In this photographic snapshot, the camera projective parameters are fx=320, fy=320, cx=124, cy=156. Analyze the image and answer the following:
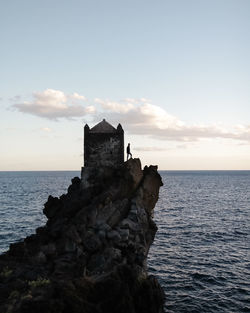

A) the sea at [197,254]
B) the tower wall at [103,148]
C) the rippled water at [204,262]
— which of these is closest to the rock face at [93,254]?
the tower wall at [103,148]

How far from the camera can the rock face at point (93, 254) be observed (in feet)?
55.9

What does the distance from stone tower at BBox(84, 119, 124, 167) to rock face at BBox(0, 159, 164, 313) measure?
1140mm

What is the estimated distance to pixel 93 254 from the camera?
26.5 m

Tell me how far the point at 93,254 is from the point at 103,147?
42.8 feet

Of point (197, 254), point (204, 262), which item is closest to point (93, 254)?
point (204, 262)

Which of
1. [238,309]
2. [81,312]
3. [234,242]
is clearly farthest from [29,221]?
[81,312]

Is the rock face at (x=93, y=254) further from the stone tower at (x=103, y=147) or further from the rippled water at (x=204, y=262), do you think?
the rippled water at (x=204, y=262)

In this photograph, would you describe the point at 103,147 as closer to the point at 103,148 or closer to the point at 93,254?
the point at 103,148

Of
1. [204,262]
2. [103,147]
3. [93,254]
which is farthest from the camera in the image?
[204,262]

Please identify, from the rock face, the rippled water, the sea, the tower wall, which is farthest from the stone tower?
the rippled water

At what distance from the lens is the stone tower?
35.6 meters

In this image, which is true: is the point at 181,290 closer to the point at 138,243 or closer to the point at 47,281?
the point at 138,243

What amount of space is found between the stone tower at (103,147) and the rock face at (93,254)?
1.14m

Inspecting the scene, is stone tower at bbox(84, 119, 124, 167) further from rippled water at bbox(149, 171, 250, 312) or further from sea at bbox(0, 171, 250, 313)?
rippled water at bbox(149, 171, 250, 312)
